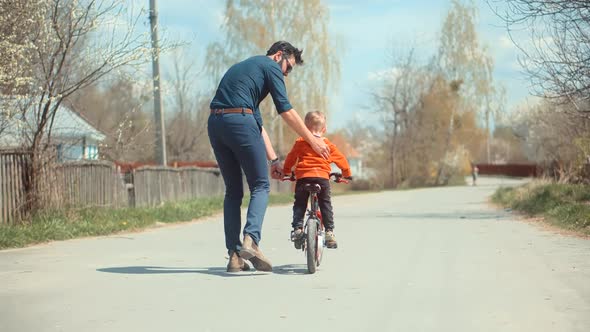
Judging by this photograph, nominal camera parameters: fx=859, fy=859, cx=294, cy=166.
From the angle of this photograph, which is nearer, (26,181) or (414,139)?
(26,181)

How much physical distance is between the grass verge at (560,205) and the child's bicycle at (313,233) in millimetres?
5045

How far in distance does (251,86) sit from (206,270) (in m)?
1.69

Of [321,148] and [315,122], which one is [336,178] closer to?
[315,122]

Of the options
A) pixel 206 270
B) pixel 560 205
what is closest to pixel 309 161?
pixel 206 270

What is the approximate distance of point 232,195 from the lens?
7.24 meters

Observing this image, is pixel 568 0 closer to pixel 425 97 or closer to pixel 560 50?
pixel 560 50

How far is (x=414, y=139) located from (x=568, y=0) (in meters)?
49.3

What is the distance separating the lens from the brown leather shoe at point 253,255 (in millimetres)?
6742

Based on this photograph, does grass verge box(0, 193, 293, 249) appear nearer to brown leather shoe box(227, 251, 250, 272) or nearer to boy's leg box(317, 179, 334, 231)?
brown leather shoe box(227, 251, 250, 272)

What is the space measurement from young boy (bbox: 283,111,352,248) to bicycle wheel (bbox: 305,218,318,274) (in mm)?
259

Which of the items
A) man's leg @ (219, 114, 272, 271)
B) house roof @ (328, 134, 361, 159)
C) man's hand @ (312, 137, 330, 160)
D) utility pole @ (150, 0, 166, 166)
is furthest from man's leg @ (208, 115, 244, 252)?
house roof @ (328, 134, 361, 159)

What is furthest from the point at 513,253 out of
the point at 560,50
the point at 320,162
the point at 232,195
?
the point at 560,50

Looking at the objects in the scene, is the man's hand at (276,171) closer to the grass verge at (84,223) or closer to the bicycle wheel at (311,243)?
the bicycle wheel at (311,243)

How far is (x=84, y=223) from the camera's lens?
41.0 feet
